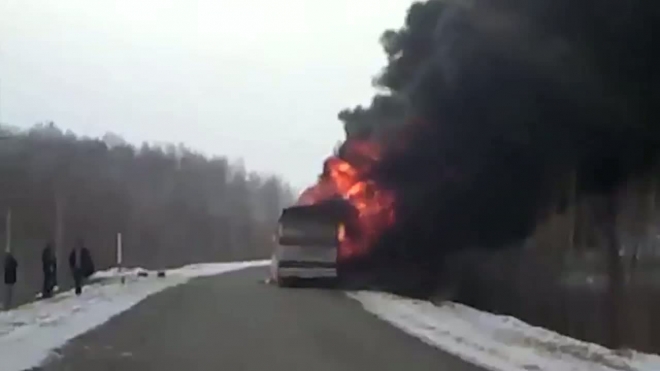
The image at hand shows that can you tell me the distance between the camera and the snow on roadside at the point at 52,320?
19531 mm

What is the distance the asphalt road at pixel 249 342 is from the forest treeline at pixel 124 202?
29843mm

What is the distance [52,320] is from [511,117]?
12.8 m

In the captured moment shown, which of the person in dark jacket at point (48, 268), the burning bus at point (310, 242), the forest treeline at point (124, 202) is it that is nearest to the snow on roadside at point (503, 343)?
the person in dark jacket at point (48, 268)

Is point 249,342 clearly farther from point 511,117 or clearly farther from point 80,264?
point 80,264

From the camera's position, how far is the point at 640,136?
933 inches

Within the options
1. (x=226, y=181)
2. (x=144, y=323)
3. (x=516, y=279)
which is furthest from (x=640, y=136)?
(x=226, y=181)

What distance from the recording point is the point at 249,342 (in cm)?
2114

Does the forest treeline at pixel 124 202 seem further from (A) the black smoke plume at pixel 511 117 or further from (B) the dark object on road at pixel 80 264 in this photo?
(A) the black smoke plume at pixel 511 117

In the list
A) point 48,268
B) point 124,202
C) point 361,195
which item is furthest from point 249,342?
point 124,202

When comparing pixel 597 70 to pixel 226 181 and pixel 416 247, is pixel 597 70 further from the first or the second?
pixel 226 181

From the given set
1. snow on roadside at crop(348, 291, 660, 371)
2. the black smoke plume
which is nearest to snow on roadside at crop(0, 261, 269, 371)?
snow on roadside at crop(348, 291, 660, 371)

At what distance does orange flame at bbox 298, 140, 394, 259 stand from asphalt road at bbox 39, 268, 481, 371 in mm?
11172

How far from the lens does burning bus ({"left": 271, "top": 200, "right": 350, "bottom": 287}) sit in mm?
47219

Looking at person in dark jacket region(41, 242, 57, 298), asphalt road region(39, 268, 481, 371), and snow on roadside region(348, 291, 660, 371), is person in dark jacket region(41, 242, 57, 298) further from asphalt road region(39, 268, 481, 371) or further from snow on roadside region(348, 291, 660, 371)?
snow on roadside region(348, 291, 660, 371)
